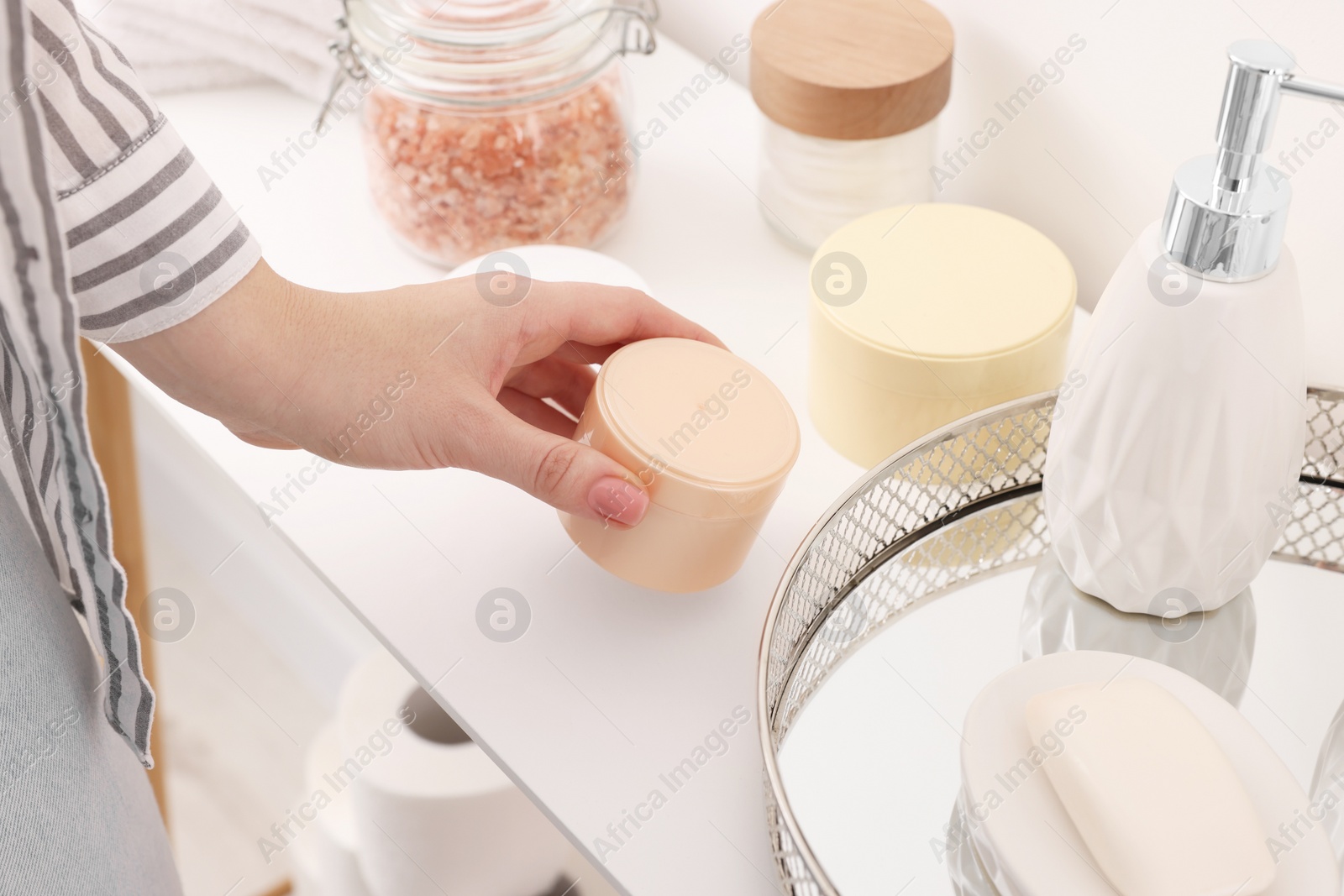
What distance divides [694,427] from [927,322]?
115 millimetres

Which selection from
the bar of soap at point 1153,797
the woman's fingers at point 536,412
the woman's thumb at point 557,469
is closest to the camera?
the bar of soap at point 1153,797

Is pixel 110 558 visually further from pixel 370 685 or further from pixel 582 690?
pixel 370 685

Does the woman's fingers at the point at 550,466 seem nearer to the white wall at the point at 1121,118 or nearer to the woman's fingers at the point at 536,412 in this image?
the woman's fingers at the point at 536,412

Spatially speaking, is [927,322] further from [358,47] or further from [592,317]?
[358,47]

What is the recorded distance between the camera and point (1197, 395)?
1.13 ft

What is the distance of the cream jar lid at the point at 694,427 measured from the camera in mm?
407

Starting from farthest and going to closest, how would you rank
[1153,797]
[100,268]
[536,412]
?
1. [536,412]
2. [100,268]
3. [1153,797]

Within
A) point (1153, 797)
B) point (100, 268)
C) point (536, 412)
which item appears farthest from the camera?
point (536, 412)

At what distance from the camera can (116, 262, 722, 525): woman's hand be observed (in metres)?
0.43

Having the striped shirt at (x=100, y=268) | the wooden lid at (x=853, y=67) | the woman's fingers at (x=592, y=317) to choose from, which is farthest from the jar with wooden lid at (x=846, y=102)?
the striped shirt at (x=100, y=268)

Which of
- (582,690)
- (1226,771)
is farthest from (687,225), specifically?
(1226,771)

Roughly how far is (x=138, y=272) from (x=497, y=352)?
13 cm

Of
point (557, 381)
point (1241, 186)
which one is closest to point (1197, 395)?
point (1241, 186)

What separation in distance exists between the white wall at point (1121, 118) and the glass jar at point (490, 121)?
0.60 feet
